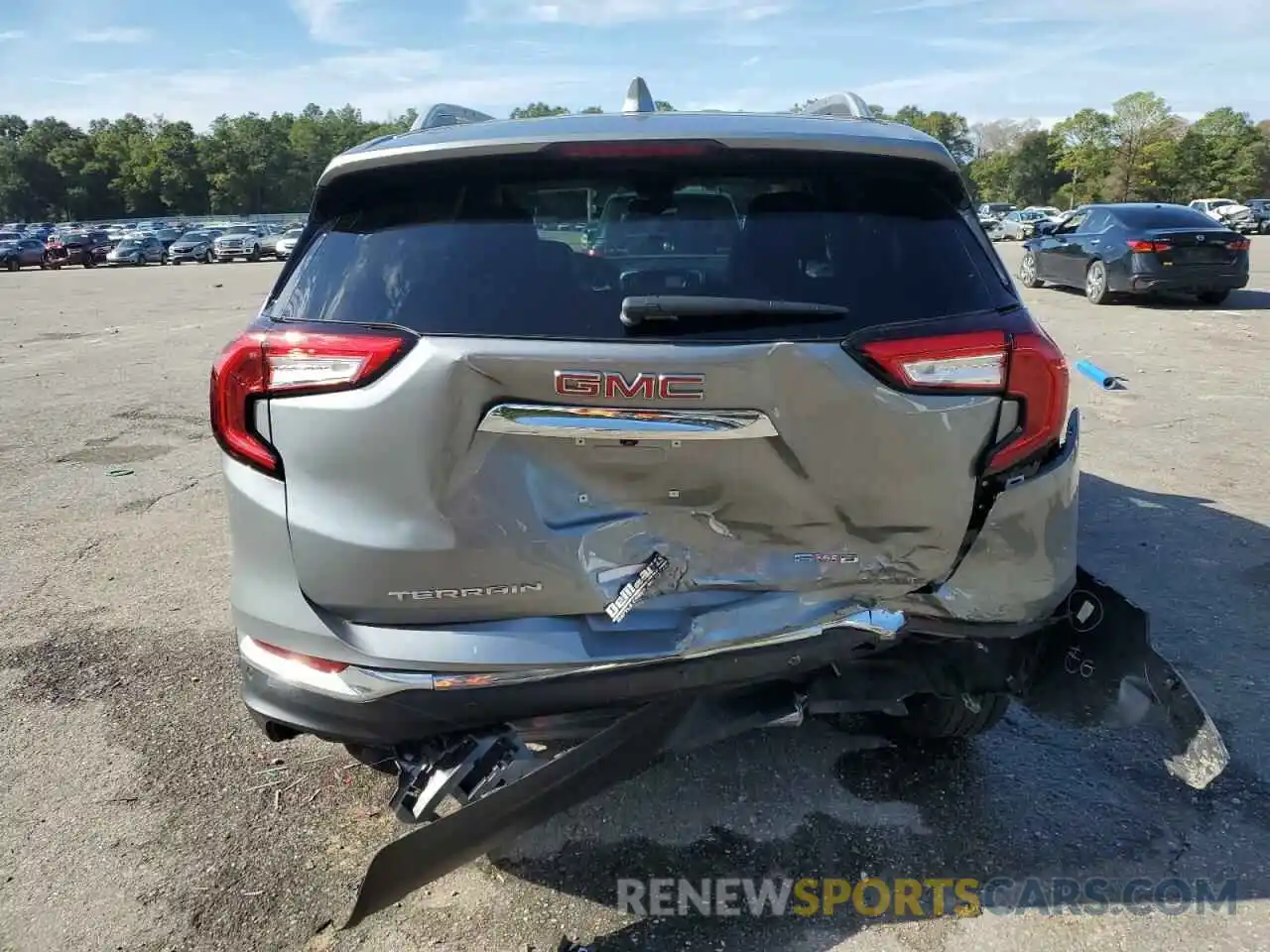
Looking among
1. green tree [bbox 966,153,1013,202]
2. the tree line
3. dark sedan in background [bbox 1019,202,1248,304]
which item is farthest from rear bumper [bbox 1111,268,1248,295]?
green tree [bbox 966,153,1013,202]

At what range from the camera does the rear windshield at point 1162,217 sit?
14523 millimetres

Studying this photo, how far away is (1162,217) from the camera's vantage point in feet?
48.5

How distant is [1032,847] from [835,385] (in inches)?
62.2

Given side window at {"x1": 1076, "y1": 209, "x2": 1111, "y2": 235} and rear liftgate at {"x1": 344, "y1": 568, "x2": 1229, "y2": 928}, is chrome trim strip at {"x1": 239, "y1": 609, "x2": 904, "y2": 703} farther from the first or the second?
side window at {"x1": 1076, "y1": 209, "x2": 1111, "y2": 235}

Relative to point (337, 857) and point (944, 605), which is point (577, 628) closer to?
point (944, 605)

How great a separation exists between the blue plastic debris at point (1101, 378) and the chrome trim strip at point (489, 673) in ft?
25.7

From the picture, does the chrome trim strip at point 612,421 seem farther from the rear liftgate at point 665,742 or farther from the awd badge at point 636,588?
the rear liftgate at point 665,742

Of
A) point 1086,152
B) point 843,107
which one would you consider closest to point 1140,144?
point 1086,152

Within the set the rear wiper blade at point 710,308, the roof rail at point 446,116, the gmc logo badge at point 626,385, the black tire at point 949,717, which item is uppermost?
the roof rail at point 446,116

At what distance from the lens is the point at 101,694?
3734mm

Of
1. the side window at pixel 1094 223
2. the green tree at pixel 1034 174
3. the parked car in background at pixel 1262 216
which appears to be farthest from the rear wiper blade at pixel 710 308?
the green tree at pixel 1034 174

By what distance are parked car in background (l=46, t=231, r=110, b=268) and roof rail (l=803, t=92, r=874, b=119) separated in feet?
169

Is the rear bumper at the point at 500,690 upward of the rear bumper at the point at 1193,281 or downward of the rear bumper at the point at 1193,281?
upward

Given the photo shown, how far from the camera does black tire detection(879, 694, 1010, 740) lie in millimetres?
2883
